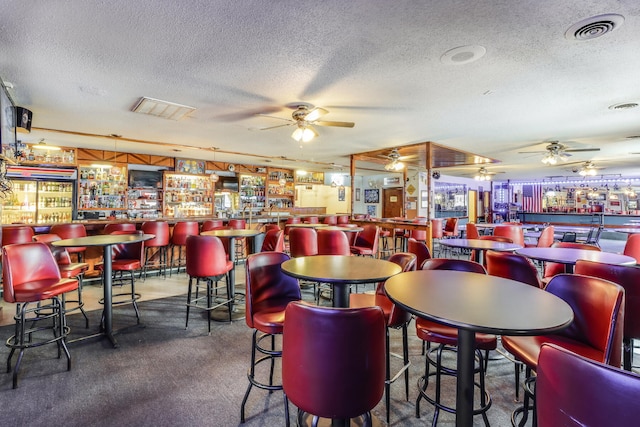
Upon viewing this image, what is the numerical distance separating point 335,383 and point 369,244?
405cm

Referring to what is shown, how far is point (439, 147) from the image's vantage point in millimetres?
6961

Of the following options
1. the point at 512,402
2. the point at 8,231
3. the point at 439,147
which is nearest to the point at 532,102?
the point at 439,147

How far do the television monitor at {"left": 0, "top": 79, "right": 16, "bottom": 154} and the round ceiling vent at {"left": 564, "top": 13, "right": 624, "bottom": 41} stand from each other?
5440 millimetres

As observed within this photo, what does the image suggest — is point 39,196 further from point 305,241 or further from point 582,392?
point 582,392

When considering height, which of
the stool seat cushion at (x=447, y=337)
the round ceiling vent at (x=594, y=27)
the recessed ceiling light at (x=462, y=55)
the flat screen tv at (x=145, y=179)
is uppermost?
the recessed ceiling light at (x=462, y=55)

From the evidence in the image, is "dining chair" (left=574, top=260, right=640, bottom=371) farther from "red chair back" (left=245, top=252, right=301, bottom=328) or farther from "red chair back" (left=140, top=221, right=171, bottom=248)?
"red chair back" (left=140, top=221, right=171, bottom=248)

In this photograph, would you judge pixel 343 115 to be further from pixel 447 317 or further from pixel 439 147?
pixel 447 317

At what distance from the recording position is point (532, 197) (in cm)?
1628

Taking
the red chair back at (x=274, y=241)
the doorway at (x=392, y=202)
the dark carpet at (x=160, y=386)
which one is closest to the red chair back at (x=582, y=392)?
the dark carpet at (x=160, y=386)

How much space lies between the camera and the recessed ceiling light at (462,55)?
8.65 feet

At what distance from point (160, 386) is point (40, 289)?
1.36m

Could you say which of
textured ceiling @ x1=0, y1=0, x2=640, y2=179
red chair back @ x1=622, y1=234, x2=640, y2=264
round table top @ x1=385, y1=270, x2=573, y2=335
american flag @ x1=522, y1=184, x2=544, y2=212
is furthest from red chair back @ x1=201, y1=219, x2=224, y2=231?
american flag @ x1=522, y1=184, x2=544, y2=212

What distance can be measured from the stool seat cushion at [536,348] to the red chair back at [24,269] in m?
3.53

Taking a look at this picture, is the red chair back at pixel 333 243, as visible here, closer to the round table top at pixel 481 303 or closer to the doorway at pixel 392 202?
the round table top at pixel 481 303
